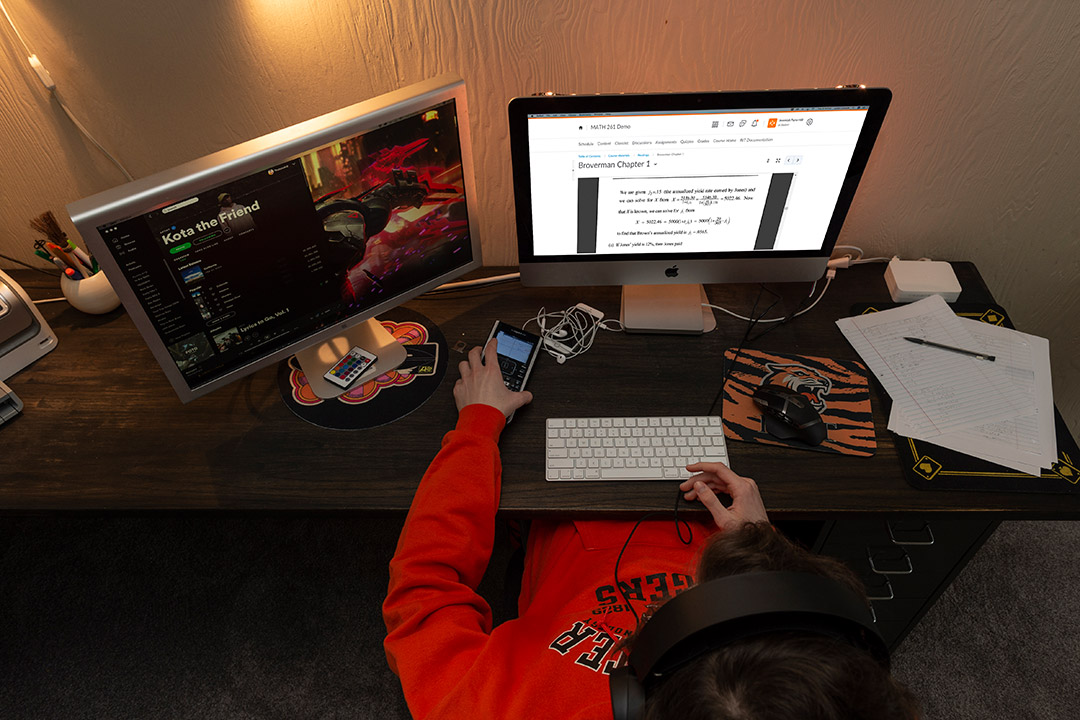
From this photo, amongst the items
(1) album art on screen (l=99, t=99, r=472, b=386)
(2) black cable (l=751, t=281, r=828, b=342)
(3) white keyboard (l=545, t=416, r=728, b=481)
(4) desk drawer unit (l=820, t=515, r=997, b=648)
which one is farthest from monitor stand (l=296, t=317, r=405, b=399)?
(4) desk drawer unit (l=820, t=515, r=997, b=648)

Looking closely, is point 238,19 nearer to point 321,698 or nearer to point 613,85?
point 613,85

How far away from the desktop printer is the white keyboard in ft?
3.25

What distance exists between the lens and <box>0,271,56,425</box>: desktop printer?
3.94 ft

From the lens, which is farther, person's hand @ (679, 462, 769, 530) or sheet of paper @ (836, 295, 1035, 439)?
sheet of paper @ (836, 295, 1035, 439)

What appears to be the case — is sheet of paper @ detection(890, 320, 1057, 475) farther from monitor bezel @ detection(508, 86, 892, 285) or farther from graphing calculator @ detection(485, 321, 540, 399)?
graphing calculator @ detection(485, 321, 540, 399)

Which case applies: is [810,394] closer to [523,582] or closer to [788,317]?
[788,317]

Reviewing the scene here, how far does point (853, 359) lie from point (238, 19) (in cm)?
131

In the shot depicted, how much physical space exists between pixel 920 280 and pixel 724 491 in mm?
690

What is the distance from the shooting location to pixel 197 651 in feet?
5.10

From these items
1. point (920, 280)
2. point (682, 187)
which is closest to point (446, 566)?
point (682, 187)

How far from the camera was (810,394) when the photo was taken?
115 centimetres

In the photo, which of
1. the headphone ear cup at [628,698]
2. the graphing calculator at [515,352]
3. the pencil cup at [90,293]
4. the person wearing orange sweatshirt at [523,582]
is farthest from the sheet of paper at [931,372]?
the pencil cup at [90,293]

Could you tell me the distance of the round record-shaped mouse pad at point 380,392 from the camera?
1.14 m

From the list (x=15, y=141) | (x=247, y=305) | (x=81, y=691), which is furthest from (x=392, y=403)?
(x=81, y=691)
